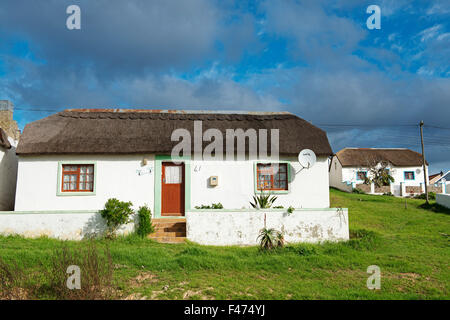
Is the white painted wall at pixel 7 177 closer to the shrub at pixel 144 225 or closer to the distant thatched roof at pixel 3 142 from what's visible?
the distant thatched roof at pixel 3 142

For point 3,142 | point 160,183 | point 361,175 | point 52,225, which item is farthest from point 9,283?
point 361,175

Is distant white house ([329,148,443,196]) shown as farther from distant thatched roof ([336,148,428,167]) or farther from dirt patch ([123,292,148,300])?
dirt patch ([123,292,148,300])

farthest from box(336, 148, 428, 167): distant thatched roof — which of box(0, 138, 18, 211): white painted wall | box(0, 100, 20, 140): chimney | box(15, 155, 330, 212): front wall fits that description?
box(0, 100, 20, 140): chimney

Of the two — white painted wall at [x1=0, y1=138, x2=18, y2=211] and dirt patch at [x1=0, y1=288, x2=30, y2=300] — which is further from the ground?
white painted wall at [x1=0, y1=138, x2=18, y2=211]

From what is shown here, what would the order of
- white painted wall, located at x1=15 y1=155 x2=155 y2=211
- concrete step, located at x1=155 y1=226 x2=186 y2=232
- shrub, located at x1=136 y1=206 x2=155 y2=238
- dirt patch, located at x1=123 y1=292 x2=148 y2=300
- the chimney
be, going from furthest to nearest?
the chimney, white painted wall, located at x1=15 y1=155 x2=155 y2=211, concrete step, located at x1=155 y1=226 x2=186 y2=232, shrub, located at x1=136 y1=206 x2=155 y2=238, dirt patch, located at x1=123 y1=292 x2=148 y2=300

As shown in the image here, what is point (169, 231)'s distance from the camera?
9625 millimetres

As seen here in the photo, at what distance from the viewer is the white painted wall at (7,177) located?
447 inches

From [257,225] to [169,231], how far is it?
297 centimetres

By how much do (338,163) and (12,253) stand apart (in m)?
27.3

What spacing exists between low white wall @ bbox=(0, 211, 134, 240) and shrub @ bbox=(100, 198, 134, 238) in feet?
0.78

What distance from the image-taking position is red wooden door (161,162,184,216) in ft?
36.2

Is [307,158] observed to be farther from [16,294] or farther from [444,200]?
[444,200]
